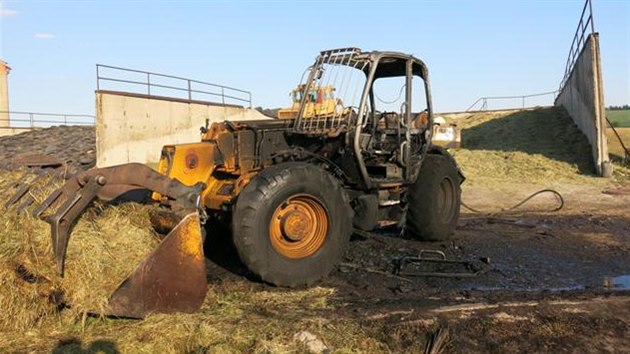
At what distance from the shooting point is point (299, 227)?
5902 millimetres

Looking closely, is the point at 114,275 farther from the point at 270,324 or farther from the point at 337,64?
the point at 337,64

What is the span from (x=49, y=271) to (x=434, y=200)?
5139 millimetres

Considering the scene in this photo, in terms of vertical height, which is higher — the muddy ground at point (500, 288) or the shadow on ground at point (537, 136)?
the shadow on ground at point (537, 136)

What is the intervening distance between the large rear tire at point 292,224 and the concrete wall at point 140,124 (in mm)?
14691

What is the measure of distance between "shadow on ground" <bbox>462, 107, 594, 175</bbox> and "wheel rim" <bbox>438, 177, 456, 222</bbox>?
9.88m

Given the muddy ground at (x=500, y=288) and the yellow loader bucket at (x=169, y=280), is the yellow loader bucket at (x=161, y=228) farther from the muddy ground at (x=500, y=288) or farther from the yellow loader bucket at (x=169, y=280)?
the muddy ground at (x=500, y=288)

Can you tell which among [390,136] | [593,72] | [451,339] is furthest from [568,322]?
[593,72]

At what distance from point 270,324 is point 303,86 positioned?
3710 millimetres

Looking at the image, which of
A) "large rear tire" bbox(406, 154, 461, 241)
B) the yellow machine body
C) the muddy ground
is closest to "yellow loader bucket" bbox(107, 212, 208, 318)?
the muddy ground

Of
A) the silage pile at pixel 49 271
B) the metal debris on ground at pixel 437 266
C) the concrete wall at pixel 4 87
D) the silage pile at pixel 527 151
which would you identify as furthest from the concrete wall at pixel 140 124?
the concrete wall at pixel 4 87

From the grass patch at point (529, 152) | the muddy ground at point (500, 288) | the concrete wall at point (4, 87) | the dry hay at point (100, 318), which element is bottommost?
the muddy ground at point (500, 288)

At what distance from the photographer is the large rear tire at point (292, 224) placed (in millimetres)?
5391

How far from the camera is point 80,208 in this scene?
4.75 metres

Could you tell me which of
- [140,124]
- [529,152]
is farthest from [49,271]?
[529,152]
